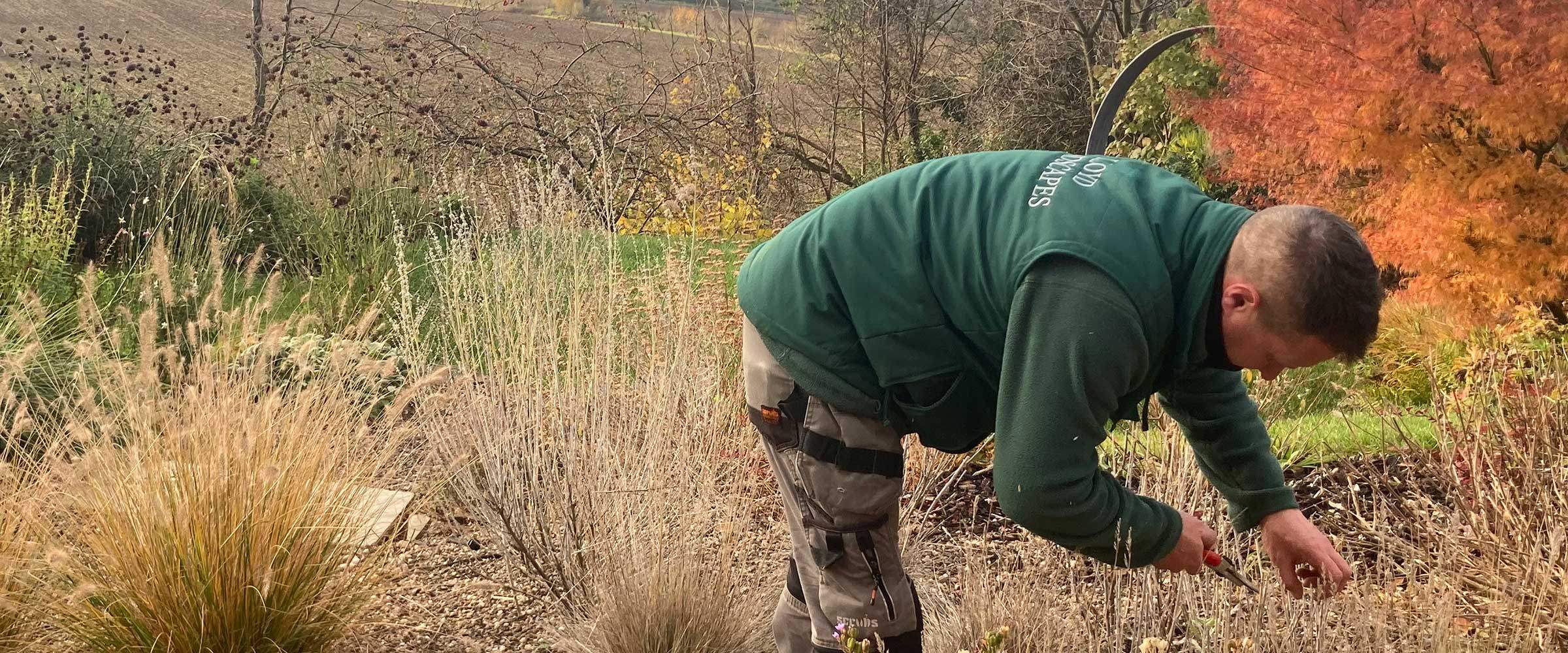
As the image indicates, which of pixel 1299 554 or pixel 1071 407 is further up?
pixel 1071 407

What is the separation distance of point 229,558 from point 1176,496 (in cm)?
222

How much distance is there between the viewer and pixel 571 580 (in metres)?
3.14

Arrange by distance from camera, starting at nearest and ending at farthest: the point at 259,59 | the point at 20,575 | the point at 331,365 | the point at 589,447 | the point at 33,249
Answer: the point at 20,575 → the point at 589,447 → the point at 331,365 → the point at 33,249 → the point at 259,59

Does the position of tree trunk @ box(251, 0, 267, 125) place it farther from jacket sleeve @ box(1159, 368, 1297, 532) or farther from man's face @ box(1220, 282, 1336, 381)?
man's face @ box(1220, 282, 1336, 381)

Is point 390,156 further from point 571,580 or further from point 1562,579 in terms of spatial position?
point 1562,579

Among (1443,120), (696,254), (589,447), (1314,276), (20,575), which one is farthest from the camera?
(696,254)

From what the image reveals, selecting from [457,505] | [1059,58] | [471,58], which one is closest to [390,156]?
[471,58]

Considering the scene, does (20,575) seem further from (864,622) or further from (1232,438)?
(1232,438)

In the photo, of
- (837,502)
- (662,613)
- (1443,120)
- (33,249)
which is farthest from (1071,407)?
(33,249)

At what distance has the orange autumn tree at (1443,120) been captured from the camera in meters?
5.43

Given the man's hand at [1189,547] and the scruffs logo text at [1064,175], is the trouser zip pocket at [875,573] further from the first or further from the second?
the scruffs logo text at [1064,175]

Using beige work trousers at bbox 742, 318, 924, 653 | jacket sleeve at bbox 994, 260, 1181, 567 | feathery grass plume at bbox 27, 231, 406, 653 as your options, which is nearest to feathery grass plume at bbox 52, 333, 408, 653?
feathery grass plume at bbox 27, 231, 406, 653

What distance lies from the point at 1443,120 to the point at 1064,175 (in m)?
4.94

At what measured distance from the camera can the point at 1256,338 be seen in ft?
5.55
